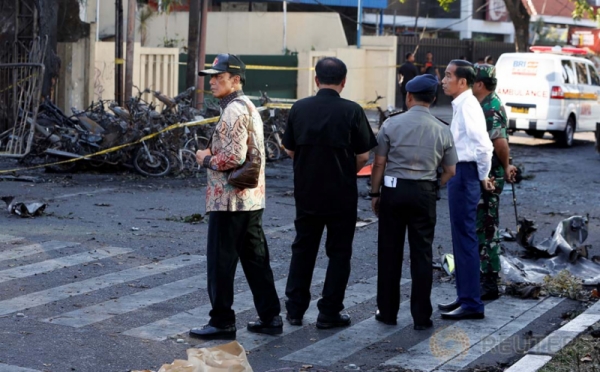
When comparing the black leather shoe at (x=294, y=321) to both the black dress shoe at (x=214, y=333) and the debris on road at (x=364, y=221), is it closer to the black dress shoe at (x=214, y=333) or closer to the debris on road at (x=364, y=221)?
the black dress shoe at (x=214, y=333)

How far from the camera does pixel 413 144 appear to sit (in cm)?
687

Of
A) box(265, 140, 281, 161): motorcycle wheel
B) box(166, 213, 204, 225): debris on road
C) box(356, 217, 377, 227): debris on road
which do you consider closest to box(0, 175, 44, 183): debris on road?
box(166, 213, 204, 225): debris on road

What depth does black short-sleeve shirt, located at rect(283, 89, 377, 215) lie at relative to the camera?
673 centimetres

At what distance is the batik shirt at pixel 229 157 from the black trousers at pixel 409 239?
1.08 metres

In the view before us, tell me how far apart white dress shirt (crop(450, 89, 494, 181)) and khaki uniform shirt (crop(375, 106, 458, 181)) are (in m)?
0.43

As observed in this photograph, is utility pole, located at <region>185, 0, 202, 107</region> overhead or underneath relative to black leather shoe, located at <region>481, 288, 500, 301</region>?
overhead

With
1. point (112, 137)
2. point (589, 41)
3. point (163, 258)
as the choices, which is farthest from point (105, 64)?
point (589, 41)

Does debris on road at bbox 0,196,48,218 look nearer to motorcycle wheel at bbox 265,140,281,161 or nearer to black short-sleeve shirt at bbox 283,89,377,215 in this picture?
black short-sleeve shirt at bbox 283,89,377,215

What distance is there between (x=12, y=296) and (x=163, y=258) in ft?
6.36

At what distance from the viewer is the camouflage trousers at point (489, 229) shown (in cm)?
776

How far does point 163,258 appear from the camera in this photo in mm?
9234

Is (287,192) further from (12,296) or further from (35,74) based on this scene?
(12,296)

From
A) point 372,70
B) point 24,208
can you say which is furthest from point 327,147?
point 372,70

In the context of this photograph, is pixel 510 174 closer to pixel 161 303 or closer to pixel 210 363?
pixel 161 303
